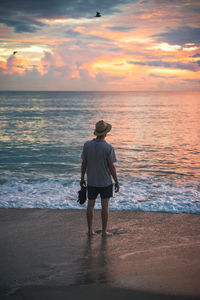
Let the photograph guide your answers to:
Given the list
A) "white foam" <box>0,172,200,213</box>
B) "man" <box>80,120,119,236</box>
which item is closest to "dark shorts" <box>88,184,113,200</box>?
"man" <box>80,120,119,236</box>

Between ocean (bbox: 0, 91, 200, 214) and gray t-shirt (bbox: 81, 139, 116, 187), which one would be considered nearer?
gray t-shirt (bbox: 81, 139, 116, 187)

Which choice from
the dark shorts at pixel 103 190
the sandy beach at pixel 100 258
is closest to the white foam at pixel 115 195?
the sandy beach at pixel 100 258

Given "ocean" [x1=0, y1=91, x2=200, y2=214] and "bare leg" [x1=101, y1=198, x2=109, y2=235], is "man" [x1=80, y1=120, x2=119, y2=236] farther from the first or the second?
"ocean" [x1=0, y1=91, x2=200, y2=214]

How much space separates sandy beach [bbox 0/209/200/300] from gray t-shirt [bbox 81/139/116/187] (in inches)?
42.6

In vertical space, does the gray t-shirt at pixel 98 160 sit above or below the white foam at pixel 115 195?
above

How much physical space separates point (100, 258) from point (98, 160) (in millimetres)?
1572

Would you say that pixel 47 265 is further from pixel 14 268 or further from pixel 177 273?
pixel 177 273

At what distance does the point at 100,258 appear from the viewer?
162 inches

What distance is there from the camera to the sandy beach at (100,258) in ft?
10.8

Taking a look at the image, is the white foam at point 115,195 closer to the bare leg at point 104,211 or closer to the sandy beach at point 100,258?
the sandy beach at point 100,258

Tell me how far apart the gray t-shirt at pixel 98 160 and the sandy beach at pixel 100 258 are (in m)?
1.08

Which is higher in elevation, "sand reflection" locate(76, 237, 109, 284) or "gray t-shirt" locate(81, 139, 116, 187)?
"gray t-shirt" locate(81, 139, 116, 187)

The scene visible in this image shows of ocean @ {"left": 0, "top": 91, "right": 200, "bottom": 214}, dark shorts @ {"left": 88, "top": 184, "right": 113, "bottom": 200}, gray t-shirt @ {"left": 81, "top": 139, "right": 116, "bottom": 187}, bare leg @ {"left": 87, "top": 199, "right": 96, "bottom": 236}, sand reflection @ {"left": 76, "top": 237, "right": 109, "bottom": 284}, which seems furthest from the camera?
ocean @ {"left": 0, "top": 91, "right": 200, "bottom": 214}

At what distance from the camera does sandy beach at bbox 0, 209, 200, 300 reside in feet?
10.8
